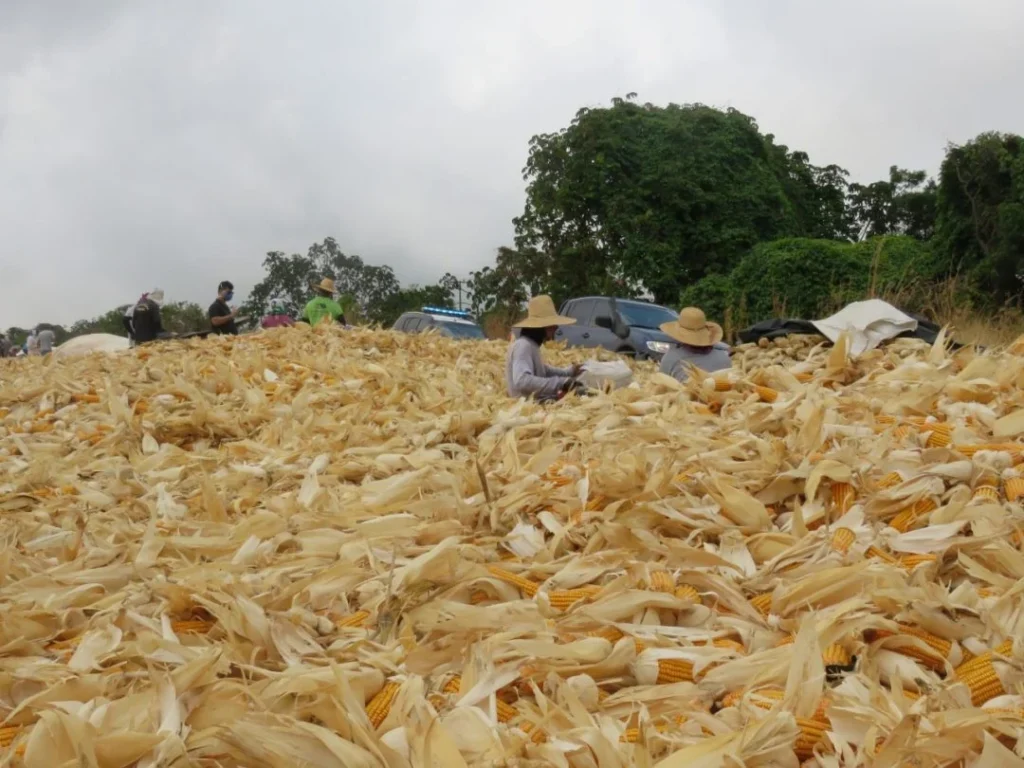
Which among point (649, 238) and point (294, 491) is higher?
point (649, 238)

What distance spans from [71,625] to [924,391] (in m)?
2.38

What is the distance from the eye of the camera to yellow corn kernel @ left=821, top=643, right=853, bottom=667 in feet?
5.16

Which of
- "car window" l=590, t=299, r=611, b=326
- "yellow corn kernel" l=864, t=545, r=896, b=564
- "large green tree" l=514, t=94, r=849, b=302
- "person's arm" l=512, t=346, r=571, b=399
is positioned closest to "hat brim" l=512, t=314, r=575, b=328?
"person's arm" l=512, t=346, r=571, b=399

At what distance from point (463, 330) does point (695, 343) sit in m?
8.18

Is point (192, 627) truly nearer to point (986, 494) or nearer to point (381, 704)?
point (381, 704)

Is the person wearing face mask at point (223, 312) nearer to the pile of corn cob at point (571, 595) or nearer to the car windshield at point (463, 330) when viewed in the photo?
the car windshield at point (463, 330)

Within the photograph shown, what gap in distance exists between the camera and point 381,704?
1.55 m

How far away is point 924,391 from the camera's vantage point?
2818 mm

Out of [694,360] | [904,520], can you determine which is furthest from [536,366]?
[904,520]

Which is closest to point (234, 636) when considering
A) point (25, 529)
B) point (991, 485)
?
point (25, 529)

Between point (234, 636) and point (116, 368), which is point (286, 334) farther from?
point (234, 636)

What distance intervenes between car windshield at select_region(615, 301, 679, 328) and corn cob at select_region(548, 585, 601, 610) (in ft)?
30.5

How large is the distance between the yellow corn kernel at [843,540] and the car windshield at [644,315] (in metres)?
9.10

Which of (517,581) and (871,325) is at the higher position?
(871,325)
